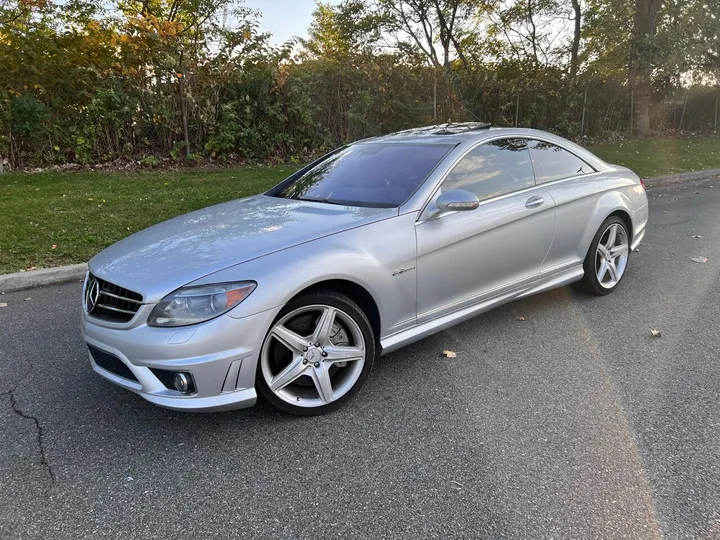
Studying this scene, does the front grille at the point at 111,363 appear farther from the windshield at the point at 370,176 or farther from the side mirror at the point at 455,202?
the side mirror at the point at 455,202

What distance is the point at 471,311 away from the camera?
→ 3.52m

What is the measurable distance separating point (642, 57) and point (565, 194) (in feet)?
54.3

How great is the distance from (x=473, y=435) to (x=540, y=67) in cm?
1744

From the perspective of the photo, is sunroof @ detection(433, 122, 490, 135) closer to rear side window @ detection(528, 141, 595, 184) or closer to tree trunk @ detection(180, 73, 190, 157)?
rear side window @ detection(528, 141, 595, 184)

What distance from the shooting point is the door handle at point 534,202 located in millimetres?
3773

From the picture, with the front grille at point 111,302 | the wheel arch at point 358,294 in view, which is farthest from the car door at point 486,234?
the front grille at point 111,302

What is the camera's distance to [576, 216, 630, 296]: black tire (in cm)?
438

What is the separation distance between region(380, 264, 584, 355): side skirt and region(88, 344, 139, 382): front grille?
1.35 m

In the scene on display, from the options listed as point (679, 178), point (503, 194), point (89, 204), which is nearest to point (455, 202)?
point (503, 194)

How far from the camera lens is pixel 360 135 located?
12938mm

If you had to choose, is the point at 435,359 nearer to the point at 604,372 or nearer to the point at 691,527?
the point at 604,372

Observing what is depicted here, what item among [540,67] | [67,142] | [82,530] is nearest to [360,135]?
[67,142]

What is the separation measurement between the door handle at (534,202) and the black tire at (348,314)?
1.58 meters

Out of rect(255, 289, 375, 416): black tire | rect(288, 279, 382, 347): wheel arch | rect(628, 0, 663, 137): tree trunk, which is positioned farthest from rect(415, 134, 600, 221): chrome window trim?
rect(628, 0, 663, 137): tree trunk
